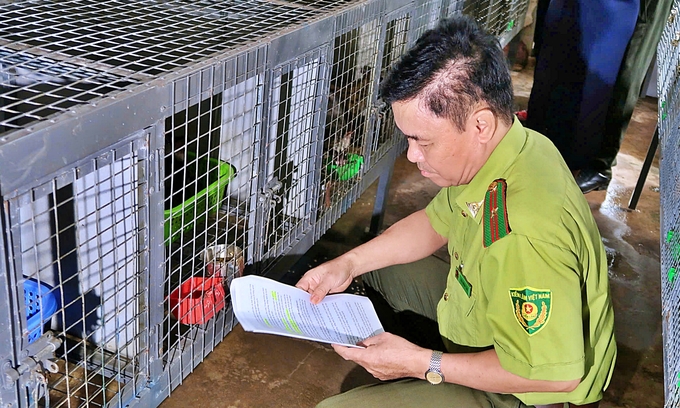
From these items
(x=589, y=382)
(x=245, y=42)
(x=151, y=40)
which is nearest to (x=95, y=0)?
(x=151, y=40)

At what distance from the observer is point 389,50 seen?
2281mm

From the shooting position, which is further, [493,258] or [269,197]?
[269,197]

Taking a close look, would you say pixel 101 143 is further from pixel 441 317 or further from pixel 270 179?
pixel 441 317

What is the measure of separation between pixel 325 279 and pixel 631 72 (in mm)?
2373

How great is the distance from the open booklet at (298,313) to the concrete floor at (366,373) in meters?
0.50

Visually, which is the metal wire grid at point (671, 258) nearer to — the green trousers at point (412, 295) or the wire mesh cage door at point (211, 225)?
the green trousers at point (412, 295)

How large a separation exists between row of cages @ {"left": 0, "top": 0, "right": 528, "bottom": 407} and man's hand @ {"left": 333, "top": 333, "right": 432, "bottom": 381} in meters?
0.35

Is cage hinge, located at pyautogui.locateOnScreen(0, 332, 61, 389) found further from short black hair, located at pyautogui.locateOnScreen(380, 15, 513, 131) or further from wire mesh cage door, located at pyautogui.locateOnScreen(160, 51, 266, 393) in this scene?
short black hair, located at pyautogui.locateOnScreen(380, 15, 513, 131)

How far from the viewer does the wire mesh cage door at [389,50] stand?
2.23m

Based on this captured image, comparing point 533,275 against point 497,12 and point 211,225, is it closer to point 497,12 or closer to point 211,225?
point 211,225

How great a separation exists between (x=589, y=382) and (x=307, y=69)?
3.33 feet

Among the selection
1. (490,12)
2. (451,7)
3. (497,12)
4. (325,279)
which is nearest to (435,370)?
(325,279)

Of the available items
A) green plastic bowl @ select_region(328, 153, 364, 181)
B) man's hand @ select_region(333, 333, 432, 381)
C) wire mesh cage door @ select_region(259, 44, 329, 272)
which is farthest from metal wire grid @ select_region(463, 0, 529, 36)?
man's hand @ select_region(333, 333, 432, 381)

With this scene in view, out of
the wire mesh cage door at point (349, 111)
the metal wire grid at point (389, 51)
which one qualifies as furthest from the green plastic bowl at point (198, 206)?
the metal wire grid at point (389, 51)
